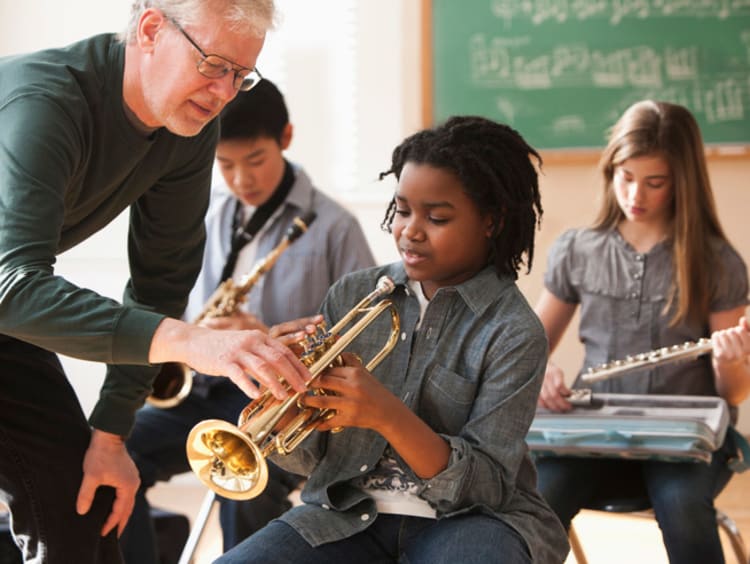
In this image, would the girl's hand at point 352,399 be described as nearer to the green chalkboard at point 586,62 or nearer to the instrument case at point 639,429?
the instrument case at point 639,429

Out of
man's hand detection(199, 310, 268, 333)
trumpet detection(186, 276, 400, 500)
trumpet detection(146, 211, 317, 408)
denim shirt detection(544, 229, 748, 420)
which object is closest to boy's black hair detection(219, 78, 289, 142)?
trumpet detection(146, 211, 317, 408)

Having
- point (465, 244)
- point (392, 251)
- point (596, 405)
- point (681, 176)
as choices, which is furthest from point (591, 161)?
point (465, 244)

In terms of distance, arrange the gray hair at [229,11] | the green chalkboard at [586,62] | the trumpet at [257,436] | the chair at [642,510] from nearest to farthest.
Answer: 1. the trumpet at [257,436]
2. the gray hair at [229,11]
3. the chair at [642,510]
4. the green chalkboard at [586,62]

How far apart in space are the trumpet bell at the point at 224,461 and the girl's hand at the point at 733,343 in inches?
41.9

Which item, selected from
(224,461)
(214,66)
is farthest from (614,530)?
(214,66)

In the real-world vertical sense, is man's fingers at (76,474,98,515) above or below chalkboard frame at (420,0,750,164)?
below

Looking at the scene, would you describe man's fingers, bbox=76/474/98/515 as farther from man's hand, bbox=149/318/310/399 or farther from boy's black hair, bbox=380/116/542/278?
boy's black hair, bbox=380/116/542/278

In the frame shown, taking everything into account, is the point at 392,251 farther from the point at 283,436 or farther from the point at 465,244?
the point at 283,436

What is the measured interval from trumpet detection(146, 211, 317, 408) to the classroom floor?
0.47 metres

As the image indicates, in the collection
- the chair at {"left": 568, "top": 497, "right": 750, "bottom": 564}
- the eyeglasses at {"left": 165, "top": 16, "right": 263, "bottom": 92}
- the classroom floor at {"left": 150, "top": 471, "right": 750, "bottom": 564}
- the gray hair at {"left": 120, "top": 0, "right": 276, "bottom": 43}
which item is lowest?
the classroom floor at {"left": 150, "top": 471, "right": 750, "bottom": 564}

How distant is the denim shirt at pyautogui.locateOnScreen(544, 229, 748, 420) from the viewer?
2.29 m

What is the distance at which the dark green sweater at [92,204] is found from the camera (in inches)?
51.6

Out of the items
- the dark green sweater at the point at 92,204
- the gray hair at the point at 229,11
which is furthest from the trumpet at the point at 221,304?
the gray hair at the point at 229,11

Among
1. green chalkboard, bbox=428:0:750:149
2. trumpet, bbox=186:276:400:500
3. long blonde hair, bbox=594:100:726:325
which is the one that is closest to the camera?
trumpet, bbox=186:276:400:500
